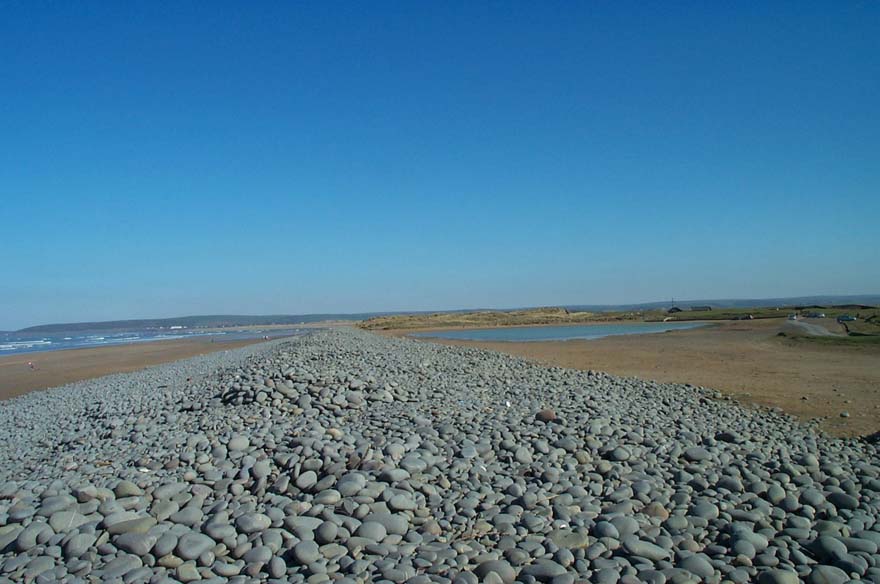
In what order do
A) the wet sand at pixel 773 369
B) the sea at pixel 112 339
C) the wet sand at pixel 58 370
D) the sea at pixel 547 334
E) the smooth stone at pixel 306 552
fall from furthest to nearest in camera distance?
1. the sea at pixel 112 339
2. the sea at pixel 547 334
3. the wet sand at pixel 58 370
4. the wet sand at pixel 773 369
5. the smooth stone at pixel 306 552

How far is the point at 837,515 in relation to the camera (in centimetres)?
581

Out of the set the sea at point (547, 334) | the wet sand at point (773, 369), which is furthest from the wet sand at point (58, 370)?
the sea at point (547, 334)

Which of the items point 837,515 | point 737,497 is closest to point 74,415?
point 737,497

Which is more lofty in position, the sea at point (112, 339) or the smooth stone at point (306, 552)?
the sea at point (112, 339)

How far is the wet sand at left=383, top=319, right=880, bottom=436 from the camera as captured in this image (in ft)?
39.0

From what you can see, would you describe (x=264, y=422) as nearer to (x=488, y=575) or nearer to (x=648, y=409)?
(x=488, y=575)

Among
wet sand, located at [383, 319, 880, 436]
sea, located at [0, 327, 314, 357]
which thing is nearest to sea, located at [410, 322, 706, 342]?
wet sand, located at [383, 319, 880, 436]

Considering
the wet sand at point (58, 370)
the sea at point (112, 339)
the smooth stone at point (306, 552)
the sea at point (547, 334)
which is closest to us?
the smooth stone at point (306, 552)

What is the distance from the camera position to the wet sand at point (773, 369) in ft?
39.0

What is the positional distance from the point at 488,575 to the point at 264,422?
5169 mm

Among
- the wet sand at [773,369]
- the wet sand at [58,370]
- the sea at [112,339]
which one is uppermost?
the sea at [112,339]

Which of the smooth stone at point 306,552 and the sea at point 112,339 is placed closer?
the smooth stone at point 306,552

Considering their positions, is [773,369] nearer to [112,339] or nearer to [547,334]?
[547,334]

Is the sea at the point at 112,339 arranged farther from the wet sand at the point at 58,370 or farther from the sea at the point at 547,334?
the sea at the point at 547,334
